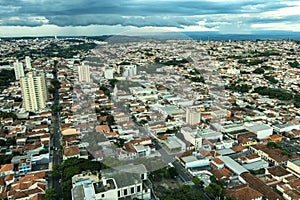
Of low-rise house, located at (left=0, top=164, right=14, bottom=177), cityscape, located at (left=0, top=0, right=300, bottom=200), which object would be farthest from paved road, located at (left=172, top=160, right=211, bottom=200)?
low-rise house, located at (left=0, top=164, right=14, bottom=177)

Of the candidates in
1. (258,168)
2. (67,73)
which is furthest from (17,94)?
(258,168)

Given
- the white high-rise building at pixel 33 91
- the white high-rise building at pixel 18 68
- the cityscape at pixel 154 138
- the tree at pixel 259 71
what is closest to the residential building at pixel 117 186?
the cityscape at pixel 154 138

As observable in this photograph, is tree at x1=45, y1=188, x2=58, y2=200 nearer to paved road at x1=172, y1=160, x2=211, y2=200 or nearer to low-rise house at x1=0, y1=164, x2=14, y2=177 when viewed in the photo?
low-rise house at x1=0, y1=164, x2=14, y2=177

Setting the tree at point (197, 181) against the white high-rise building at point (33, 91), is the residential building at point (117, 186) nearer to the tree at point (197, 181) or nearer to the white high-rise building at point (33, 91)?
the tree at point (197, 181)

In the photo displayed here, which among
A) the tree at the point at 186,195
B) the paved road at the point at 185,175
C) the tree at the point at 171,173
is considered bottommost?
the paved road at the point at 185,175

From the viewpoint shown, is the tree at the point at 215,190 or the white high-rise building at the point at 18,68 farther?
the white high-rise building at the point at 18,68

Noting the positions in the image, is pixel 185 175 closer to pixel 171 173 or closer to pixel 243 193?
pixel 171 173

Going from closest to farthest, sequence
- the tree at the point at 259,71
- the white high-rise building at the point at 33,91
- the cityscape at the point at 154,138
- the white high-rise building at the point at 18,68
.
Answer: the cityscape at the point at 154,138, the white high-rise building at the point at 33,91, the white high-rise building at the point at 18,68, the tree at the point at 259,71

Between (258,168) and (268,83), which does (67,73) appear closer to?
(268,83)
